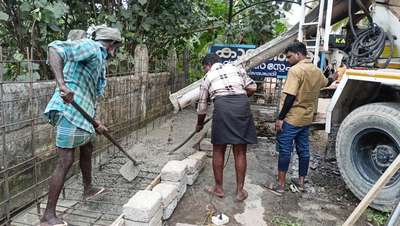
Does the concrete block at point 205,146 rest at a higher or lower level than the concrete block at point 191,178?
higher

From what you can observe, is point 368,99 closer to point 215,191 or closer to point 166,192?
point 215,191

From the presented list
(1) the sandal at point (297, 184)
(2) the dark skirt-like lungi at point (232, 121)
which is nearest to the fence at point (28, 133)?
(2) the dark skirt-like lungi at point (232, 121)

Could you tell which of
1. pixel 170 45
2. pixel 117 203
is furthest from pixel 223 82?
pixel 170 45

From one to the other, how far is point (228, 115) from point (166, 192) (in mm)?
1009

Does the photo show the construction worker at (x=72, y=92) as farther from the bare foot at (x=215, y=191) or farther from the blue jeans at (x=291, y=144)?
the blue jeans at (x=291, y=144)

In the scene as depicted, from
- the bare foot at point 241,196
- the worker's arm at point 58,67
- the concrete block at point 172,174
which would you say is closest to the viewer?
the worker's arm at point 58,67

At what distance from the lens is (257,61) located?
17.0 feet

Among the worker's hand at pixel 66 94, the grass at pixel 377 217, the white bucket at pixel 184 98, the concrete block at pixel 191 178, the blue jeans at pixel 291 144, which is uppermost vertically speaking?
the worker's hand at pixel 66 94

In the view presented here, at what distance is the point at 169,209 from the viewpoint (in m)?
3.16

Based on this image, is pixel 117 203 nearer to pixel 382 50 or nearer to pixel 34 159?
pixel 34 159

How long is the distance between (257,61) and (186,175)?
228 cm

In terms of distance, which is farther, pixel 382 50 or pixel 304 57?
pixel 304 57

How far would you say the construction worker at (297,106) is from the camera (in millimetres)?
3751

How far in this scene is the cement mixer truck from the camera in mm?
3289
